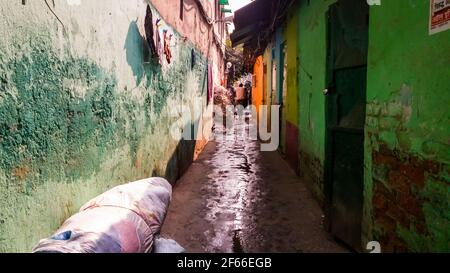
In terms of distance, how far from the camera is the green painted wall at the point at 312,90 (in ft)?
14.7

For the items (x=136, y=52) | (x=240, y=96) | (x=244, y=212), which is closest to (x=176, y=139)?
(x=244, y=212)

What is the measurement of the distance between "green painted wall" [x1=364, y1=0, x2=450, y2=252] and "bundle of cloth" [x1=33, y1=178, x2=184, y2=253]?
1.62m

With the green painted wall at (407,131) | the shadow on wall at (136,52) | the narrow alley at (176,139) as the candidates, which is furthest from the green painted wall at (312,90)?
the shadow on wall at (136,52)

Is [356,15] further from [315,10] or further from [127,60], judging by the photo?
[127,60]

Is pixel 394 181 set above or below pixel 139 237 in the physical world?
above

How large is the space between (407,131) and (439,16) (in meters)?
0.76

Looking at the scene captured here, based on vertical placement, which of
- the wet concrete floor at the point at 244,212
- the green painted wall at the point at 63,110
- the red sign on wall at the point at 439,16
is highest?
the red sign on wall at the point at 439,16

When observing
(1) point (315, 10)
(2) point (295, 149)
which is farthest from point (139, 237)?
(2) point (295, 149)

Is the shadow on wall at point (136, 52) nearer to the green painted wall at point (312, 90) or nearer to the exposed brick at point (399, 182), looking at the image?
the green painted wall at point (312, 90)

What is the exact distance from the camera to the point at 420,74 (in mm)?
2109

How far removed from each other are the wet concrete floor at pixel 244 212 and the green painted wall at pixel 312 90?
45 cm

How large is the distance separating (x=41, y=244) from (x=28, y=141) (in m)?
0.55

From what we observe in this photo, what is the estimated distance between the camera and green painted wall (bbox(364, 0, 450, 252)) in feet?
6.29

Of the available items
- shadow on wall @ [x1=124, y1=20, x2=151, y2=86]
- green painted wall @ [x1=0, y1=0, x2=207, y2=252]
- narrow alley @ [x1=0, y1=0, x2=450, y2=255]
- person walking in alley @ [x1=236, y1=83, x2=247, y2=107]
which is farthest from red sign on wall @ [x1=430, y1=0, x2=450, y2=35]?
person walking in alley @ [x1=236, y1=83, x2=247, y2=107]
